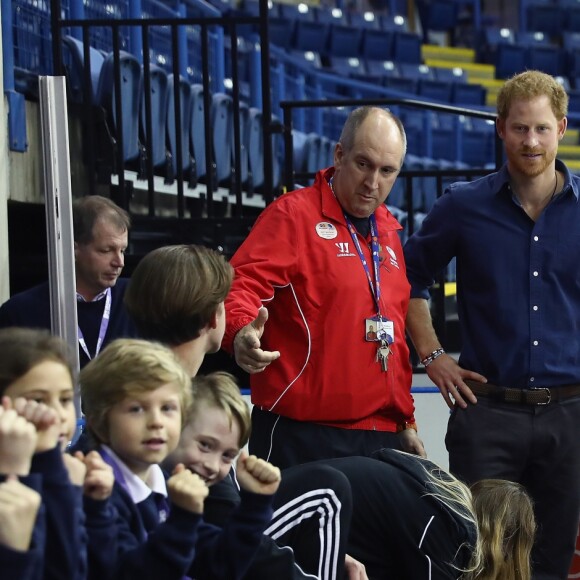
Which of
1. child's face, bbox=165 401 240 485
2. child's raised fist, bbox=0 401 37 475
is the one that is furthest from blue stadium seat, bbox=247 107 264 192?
child's raised fist, bbox=0 401 37 475

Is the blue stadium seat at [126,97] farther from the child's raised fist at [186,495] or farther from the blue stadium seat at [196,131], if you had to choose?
the child's raised fist at [186,495]

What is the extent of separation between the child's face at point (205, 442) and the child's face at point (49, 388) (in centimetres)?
37

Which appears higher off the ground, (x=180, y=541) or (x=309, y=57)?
(x=309, y=57)

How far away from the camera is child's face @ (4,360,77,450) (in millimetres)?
1773

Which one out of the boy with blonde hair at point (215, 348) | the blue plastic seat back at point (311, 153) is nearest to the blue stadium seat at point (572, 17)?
the blue plastic seat back at point (311, 153)

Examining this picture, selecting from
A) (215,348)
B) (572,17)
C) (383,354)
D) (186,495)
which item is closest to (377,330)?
(383,354)

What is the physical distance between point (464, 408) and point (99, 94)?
3082 millimetres

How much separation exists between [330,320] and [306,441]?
30cm

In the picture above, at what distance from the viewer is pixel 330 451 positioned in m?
3.02

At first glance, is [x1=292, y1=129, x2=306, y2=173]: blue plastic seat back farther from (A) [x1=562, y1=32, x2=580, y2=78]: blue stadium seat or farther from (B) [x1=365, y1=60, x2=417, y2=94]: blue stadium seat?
(A) [x1=562, y1=32, x2=580, y2=78]: blue stadium seat

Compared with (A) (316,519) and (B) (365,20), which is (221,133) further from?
(B) (365,20)

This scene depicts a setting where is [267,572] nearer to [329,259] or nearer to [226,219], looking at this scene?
[329,259]

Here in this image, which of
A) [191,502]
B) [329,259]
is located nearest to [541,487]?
[329,259]

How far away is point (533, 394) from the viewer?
3.09 meters
